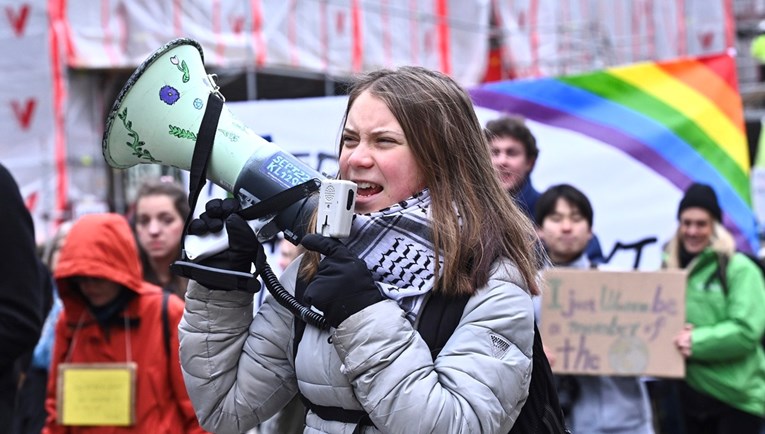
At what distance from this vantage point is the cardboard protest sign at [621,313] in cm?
456

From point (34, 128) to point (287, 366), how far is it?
10.9 metres

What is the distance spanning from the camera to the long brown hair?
85.6 inches

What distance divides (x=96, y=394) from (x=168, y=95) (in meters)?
1.69

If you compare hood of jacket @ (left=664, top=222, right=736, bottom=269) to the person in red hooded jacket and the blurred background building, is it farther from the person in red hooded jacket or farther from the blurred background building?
the blurred background building

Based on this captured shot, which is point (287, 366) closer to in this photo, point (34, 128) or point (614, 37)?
point (34, 128)

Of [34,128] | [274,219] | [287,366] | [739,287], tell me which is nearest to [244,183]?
[274,219]

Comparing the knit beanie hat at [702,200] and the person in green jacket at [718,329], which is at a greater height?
the knit beanie hat at [702,200]

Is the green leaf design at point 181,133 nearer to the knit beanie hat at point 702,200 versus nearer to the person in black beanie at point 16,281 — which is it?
the person in black beanie at point 16,281

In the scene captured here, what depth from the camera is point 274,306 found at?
2406 mm

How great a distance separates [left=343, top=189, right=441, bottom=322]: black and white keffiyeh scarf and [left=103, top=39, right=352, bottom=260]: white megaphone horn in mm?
155

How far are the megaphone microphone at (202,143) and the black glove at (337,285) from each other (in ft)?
0.52

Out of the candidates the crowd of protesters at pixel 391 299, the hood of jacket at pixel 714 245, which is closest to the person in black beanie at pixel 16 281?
the crowd of protesters at pixel 391 299

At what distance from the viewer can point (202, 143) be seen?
2.30m

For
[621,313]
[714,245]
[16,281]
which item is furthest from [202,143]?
[714,245]
